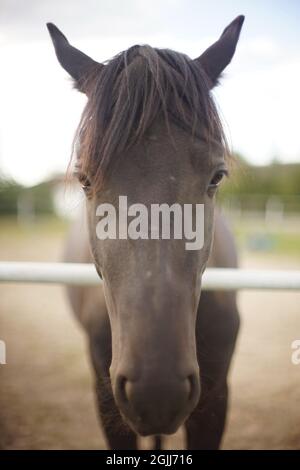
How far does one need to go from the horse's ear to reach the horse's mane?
5.0 inches

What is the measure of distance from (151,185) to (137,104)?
0.30 meters

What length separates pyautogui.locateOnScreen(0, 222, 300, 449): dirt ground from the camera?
9.16ft

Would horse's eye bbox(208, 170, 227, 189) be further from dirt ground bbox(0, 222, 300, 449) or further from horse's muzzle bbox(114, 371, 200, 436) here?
dirt ground bbox(0, 222, 300, 449)

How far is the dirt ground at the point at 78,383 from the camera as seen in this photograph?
9.16 ft

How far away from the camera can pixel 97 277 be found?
1.67 metres

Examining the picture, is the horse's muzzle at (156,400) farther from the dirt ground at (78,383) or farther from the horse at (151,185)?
the dirt ground at (78,383)

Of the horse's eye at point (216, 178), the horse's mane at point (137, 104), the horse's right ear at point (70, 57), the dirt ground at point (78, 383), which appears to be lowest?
the dirt ground at point (78, 383)

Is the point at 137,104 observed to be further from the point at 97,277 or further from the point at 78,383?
the point at 78,383

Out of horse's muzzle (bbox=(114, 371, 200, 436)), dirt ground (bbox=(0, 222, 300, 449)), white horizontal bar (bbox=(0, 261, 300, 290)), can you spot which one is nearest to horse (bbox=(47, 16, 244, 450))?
horse's muzzle (bbox=(114, 371, 200, 436))

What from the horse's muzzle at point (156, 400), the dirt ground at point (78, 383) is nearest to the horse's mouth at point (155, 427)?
the horse's muzzle at point (156, 400)

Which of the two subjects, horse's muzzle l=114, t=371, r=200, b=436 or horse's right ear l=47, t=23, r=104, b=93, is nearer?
horse's muzzle l=114, t=371, r=200, b=436

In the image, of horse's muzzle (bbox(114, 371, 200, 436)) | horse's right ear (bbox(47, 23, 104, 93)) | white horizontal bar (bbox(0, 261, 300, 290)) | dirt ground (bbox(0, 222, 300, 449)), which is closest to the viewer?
horse's muzzle (bbox(114, 371, 200, 436))

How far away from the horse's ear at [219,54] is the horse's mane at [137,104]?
127 millimetres
